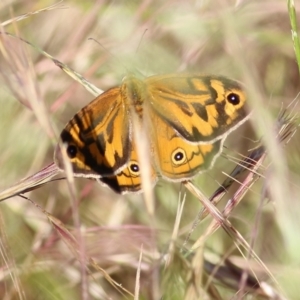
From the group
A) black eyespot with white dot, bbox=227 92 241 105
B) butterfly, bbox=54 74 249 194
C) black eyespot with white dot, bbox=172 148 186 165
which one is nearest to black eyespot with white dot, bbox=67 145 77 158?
butterfly, bbox=54 74 249 194

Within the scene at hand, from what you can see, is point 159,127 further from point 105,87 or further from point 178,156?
point 105,87

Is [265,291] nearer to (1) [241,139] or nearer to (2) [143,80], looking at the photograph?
(2) [143,80]

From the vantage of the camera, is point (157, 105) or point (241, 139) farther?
point (241, 139)

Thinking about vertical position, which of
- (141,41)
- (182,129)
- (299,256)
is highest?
(141,41)

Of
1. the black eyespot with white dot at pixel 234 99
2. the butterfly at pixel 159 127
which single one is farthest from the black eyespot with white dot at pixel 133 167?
the black eyespot with white dot at pixel 234 99

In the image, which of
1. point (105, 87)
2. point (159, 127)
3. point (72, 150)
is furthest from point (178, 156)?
point (105, 87)

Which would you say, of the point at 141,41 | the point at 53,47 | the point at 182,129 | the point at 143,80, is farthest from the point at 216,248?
the point at 53,47

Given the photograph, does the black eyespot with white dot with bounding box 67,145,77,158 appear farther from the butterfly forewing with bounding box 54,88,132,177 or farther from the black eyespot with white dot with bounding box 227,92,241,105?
the black eyespot with white dot with bounding box 227,92,241,105
